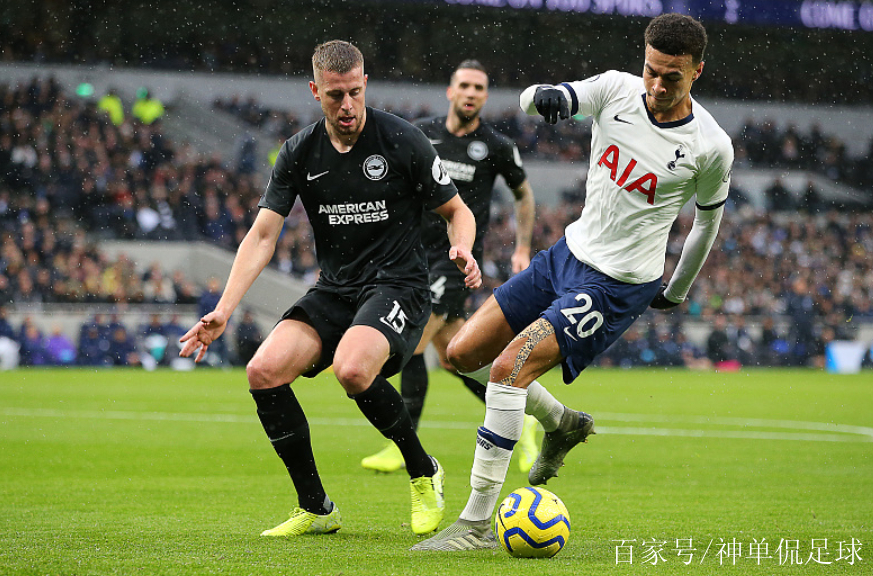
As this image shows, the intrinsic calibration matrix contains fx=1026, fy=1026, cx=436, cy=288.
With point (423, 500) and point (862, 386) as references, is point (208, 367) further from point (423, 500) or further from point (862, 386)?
point (423, 500)

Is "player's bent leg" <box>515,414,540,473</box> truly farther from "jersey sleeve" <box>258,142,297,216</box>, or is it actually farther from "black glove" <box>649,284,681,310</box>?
"jersey sleeve" <box>258,142,297,216</box>

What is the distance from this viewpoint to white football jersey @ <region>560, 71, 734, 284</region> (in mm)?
5105

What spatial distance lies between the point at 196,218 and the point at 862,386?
1568 cm

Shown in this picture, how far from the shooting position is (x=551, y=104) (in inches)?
190

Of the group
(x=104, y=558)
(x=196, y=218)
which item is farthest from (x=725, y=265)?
(x=104, y=558)

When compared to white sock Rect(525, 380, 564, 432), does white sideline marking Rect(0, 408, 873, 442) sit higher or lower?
lower

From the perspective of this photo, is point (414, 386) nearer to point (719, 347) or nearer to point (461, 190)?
point (461, 190)

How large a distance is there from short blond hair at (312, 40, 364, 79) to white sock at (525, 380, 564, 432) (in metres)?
1.93

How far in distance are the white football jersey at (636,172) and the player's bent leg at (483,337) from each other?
0.54 metres

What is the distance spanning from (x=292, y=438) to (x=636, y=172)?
218cm

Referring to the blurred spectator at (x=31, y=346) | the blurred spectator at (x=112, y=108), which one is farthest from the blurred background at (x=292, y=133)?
the blurred spectator at (x=112, y=108)

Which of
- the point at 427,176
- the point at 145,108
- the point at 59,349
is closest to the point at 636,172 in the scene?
the point at 427,176

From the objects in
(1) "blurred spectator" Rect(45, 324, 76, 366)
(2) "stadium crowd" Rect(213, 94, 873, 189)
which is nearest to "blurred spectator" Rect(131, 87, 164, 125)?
(2) "stadium crowd" Rect(213, 94, 873, 189)

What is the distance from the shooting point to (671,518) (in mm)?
5746
